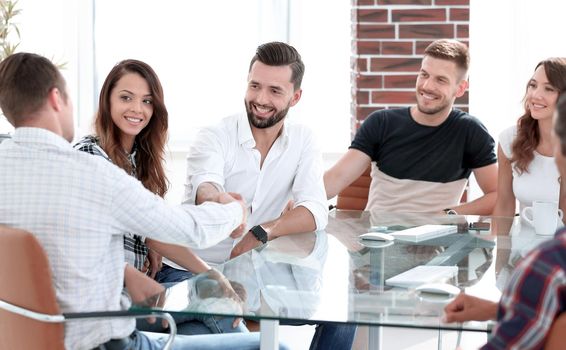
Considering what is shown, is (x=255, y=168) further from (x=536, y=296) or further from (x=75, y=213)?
(x=536, y=296)

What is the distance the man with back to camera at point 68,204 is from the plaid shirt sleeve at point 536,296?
966 millimetres

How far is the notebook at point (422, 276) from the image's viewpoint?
2.36m

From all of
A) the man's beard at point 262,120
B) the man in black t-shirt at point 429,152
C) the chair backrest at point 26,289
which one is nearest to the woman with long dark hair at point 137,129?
the man's beard at point 262,120

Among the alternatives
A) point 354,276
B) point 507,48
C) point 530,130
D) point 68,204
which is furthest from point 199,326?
point 507,48

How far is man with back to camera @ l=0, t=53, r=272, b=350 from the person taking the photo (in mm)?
2135

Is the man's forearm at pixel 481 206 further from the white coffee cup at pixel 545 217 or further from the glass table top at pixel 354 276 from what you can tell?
the white coffee cup at pixel 545 217

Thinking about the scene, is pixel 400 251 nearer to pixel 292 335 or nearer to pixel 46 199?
pixel 46 199

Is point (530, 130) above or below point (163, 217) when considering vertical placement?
above

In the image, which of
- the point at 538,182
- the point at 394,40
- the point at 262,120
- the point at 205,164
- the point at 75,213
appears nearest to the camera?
the point at 75,213

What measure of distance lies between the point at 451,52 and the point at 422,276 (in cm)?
188

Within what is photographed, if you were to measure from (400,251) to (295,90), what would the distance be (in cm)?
99

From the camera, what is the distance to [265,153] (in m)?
3.52

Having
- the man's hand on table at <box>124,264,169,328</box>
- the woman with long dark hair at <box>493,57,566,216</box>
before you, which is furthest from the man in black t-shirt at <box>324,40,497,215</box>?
the man's hand on table at <box>124,264,169,328</box>

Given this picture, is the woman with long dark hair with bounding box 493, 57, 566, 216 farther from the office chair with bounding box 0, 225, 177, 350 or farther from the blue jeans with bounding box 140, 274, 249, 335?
the office chair with bounding box 0, 225, 177, 350
